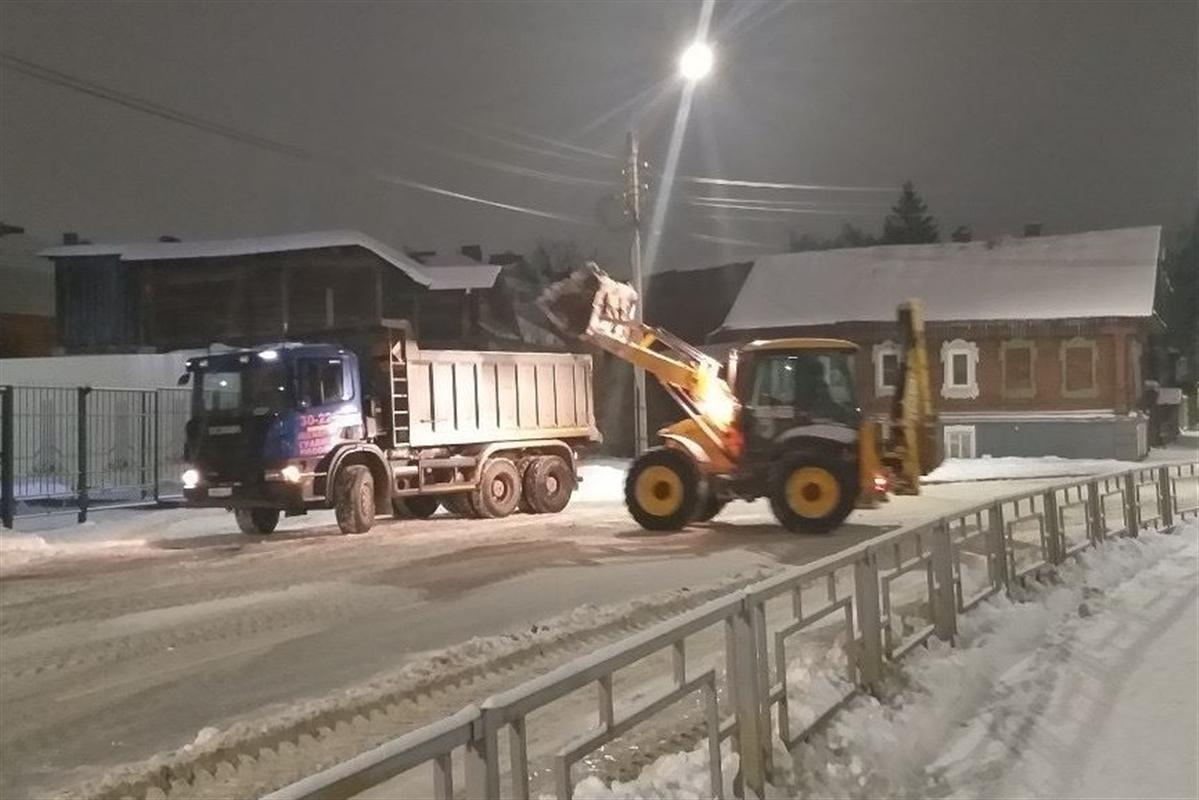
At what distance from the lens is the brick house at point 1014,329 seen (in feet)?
122

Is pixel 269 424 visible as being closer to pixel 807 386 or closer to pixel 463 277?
pixel 807 386

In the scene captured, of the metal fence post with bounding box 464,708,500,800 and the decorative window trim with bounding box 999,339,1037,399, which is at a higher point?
the decorative window trim with bounding box 999,339,1037,399

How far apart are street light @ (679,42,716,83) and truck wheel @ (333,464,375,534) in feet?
26.9

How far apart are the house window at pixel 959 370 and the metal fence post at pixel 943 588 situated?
31.8m

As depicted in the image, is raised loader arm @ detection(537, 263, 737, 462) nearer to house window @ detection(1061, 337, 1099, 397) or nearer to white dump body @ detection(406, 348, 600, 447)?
white dump body @ detection(406, 348, 600, 447)

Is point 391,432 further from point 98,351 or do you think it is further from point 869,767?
point 98,351

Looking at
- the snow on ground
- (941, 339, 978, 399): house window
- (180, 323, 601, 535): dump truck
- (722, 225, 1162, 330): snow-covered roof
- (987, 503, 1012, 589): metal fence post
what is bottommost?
the snow on ground

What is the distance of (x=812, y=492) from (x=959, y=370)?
79.3 ft

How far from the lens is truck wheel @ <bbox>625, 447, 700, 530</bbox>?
57.8 ft

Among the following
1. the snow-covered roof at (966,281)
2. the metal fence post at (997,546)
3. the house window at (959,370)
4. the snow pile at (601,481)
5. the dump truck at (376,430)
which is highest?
the snow-covered roof at (966,281)

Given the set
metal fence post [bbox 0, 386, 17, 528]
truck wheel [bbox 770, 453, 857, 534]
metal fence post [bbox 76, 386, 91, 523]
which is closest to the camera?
truck wheel [bbox 770, 453, 857, 534]

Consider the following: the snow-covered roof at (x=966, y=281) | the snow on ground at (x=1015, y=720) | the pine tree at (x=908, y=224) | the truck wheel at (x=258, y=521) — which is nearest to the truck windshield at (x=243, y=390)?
the truck wheel at (x=258, y=521)

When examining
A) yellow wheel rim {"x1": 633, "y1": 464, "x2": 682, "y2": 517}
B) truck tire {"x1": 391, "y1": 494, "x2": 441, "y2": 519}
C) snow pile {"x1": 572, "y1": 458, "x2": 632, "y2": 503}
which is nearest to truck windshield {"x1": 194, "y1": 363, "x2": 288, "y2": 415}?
truck tire {"x1": 391, "y1": 494, "x2": 441, "y2": 519}

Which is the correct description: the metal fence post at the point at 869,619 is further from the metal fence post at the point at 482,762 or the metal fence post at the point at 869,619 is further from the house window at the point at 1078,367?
the house window at the point at 1078,367
